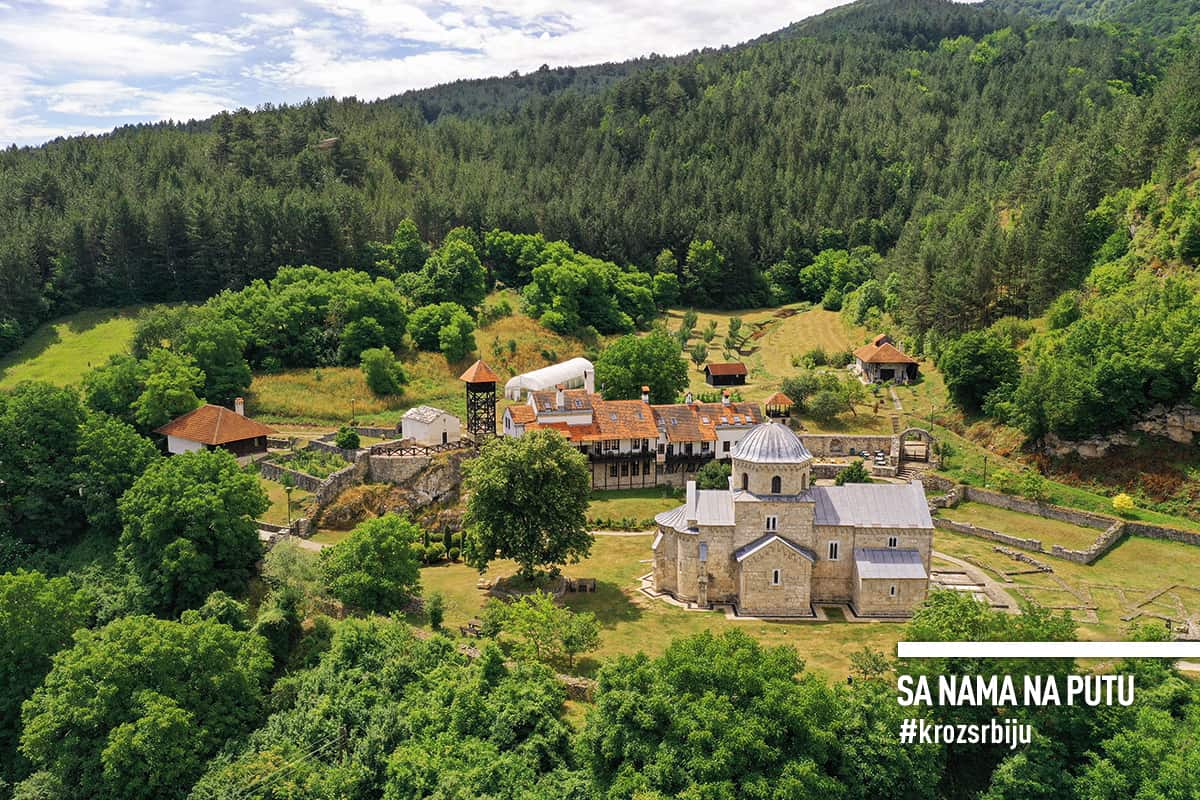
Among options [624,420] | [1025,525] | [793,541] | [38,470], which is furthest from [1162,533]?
[38,470]

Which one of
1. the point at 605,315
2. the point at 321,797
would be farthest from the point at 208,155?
the point at 321,797

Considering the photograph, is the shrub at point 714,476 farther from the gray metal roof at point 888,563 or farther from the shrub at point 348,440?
the shrub at point 348,440

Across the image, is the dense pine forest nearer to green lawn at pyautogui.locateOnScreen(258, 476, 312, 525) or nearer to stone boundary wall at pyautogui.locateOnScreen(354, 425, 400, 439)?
green lawn at pyautogui.locateOnScreen(258, 476, 312, 525)

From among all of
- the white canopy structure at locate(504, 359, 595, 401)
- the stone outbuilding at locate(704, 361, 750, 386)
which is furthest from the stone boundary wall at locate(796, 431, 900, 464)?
the white canopy structure at locate(504, 359, 595, 401)

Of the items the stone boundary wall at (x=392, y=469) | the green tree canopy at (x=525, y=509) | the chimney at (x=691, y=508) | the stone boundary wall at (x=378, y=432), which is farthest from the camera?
the stone boundary wall at (x=378, y=432)

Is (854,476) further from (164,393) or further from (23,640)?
(23,640)

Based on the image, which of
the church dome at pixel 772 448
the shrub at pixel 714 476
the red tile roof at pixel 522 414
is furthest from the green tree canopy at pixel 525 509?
the red tile roof at pixel 522 414
